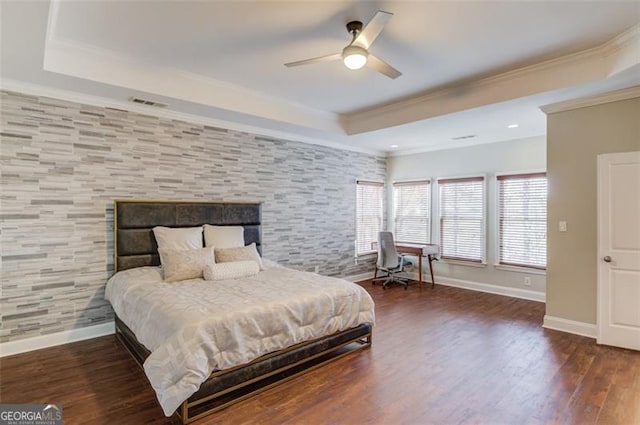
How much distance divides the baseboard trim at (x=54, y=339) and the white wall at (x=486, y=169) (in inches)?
212

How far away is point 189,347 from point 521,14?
3371 millimetres

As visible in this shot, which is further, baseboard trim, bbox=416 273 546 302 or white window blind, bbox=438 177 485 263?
white window blind, bbox=438 177 485 263

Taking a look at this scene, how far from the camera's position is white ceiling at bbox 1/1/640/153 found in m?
2.47

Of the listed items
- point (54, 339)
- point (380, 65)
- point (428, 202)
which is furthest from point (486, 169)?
point (54, 339)

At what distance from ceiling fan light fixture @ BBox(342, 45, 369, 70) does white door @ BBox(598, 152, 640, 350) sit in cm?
290

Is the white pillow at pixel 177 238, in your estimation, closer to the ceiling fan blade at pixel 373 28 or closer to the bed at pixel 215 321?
the bed at pixel 215 321

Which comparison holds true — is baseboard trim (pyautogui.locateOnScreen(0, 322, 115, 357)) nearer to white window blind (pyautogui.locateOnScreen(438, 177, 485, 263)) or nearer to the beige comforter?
the beige comforter

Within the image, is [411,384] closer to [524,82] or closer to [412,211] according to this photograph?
[524,82]

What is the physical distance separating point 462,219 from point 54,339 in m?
6.06

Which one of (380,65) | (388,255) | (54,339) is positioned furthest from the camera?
(388,255)

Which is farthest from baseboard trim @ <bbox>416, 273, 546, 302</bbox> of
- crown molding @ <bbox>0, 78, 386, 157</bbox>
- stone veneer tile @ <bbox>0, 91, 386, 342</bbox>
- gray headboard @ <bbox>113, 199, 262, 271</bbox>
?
gray headboard @ <bbox>113, 199, 262, 271</bbox>

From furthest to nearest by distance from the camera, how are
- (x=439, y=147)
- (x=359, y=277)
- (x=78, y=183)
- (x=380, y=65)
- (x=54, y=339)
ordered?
(x=359, y=277), (x=439, y=147), (x=78, y=183), (x=54, y=339), (x=380, y=65)

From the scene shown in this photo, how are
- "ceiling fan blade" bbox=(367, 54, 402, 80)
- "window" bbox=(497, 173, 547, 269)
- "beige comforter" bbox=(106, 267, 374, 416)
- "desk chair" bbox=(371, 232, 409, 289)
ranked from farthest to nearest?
1. "desk chair" bbox=(371, 232, 409, 289)
2. "window" bbox=(497, 173, 547, 269)
3. "ceiling fan blade" bbox=(367, 54, 402, 80)
4. "beige comforter" bbox=(106, 267, 374, 416)

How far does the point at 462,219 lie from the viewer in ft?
19.8
